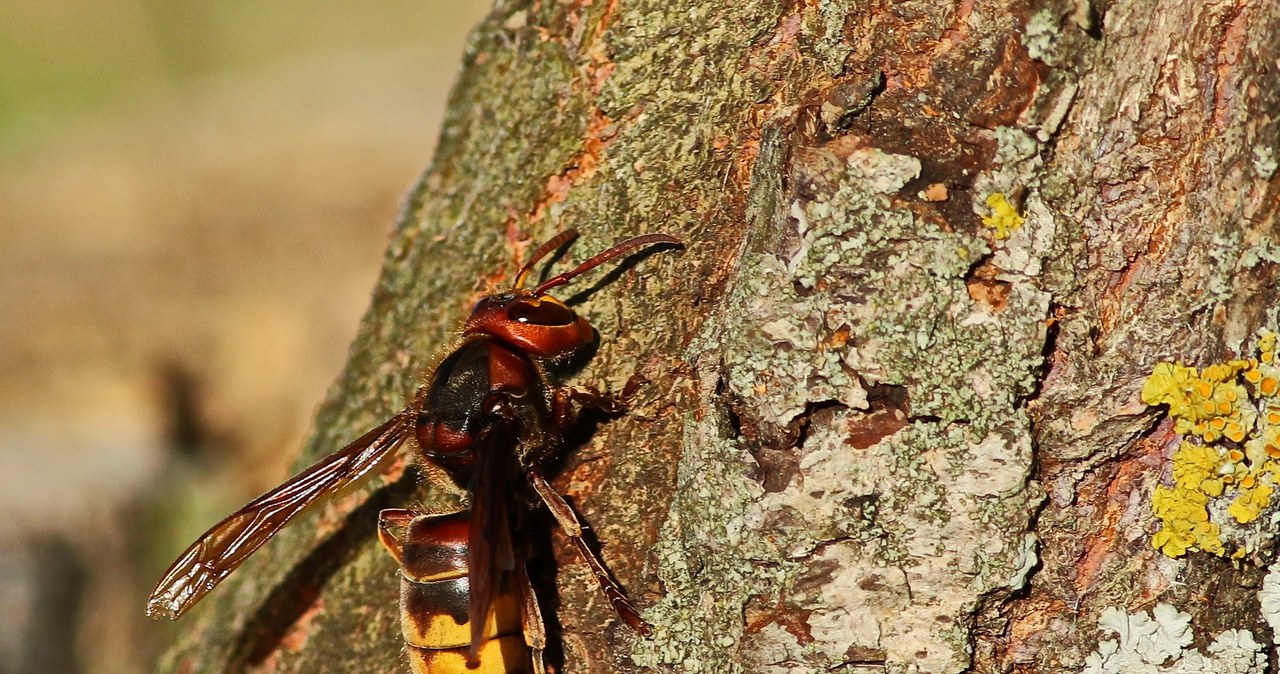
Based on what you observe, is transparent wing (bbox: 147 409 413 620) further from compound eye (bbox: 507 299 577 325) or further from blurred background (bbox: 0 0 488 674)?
blurred background (bbox: 0 0 488 674)

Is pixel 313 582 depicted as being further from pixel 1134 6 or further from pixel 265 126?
pixel 265 126

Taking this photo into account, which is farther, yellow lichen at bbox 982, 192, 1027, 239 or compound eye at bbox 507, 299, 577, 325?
compound eye at bbox 507, 299, 577, 325

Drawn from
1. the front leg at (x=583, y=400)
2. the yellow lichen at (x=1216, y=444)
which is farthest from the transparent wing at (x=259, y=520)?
the yellow lichen at (x=1216, y=444)

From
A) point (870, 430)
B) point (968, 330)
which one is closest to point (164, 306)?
point (870, 430)

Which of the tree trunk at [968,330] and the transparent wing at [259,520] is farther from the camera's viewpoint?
the transparent wing at [259,520]


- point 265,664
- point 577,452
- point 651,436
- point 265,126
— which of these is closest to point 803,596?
point 651,436

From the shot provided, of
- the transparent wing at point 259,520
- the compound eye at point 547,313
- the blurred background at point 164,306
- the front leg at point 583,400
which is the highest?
the compound eye at point 547,313

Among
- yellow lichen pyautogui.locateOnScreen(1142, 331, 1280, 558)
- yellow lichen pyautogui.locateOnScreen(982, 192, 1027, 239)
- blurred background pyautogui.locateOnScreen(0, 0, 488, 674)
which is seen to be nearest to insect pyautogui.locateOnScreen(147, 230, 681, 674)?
yellow lichen pyautogui.locateOnScreen(982, 192, 1027, 239)

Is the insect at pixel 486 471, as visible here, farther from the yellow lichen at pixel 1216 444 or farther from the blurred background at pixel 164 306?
the blurred background at pixel 164 306
